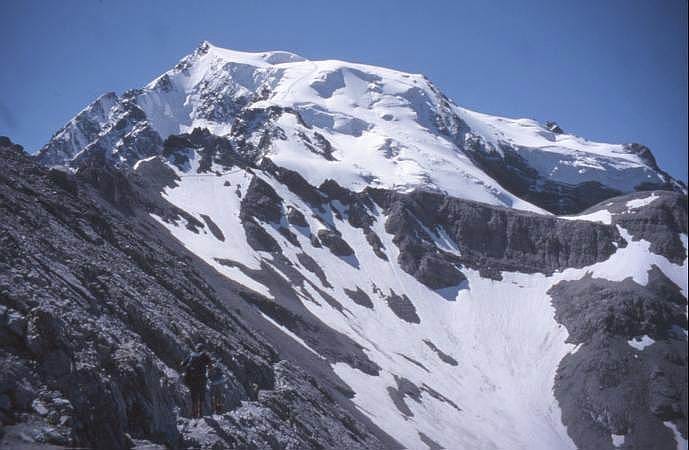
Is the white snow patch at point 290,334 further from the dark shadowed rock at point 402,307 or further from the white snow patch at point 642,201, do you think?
the white snow patch at point 642,201

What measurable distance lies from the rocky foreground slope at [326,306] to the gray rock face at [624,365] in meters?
0.37

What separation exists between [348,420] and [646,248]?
12053cm

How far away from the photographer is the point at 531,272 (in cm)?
15212

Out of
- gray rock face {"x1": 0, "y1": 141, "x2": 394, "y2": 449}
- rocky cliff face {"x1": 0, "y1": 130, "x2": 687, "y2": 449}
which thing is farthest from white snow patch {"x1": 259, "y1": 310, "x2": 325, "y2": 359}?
gray rock face {"x1": 0, "y1": 141, "x2": 394, "y2": 449}

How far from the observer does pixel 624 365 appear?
4205 inches

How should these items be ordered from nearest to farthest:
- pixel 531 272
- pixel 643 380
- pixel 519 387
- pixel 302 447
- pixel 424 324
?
1. pixel 302 447
2. pixel 643 380
3. pixel 519 387
4. pixel 424 324
5. pixel 531 272

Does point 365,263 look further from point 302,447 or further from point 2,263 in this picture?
point 2,263

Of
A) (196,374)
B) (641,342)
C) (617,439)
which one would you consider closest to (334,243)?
(641,342)

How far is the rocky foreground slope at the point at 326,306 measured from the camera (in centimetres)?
2041

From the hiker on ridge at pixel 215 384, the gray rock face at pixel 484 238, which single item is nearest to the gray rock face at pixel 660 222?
the gray rock face at pixel 484 238

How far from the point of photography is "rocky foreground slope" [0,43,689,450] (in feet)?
66.9

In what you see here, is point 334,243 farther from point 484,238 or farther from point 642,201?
point 642,201

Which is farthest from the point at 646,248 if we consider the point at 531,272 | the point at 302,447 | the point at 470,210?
the point at 302,447

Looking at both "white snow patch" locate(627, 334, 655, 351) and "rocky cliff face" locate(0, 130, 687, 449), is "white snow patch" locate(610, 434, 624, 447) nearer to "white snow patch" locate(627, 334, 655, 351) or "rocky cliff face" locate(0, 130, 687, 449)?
"rocky cliff face" locate(0, 130, 687, 449)
